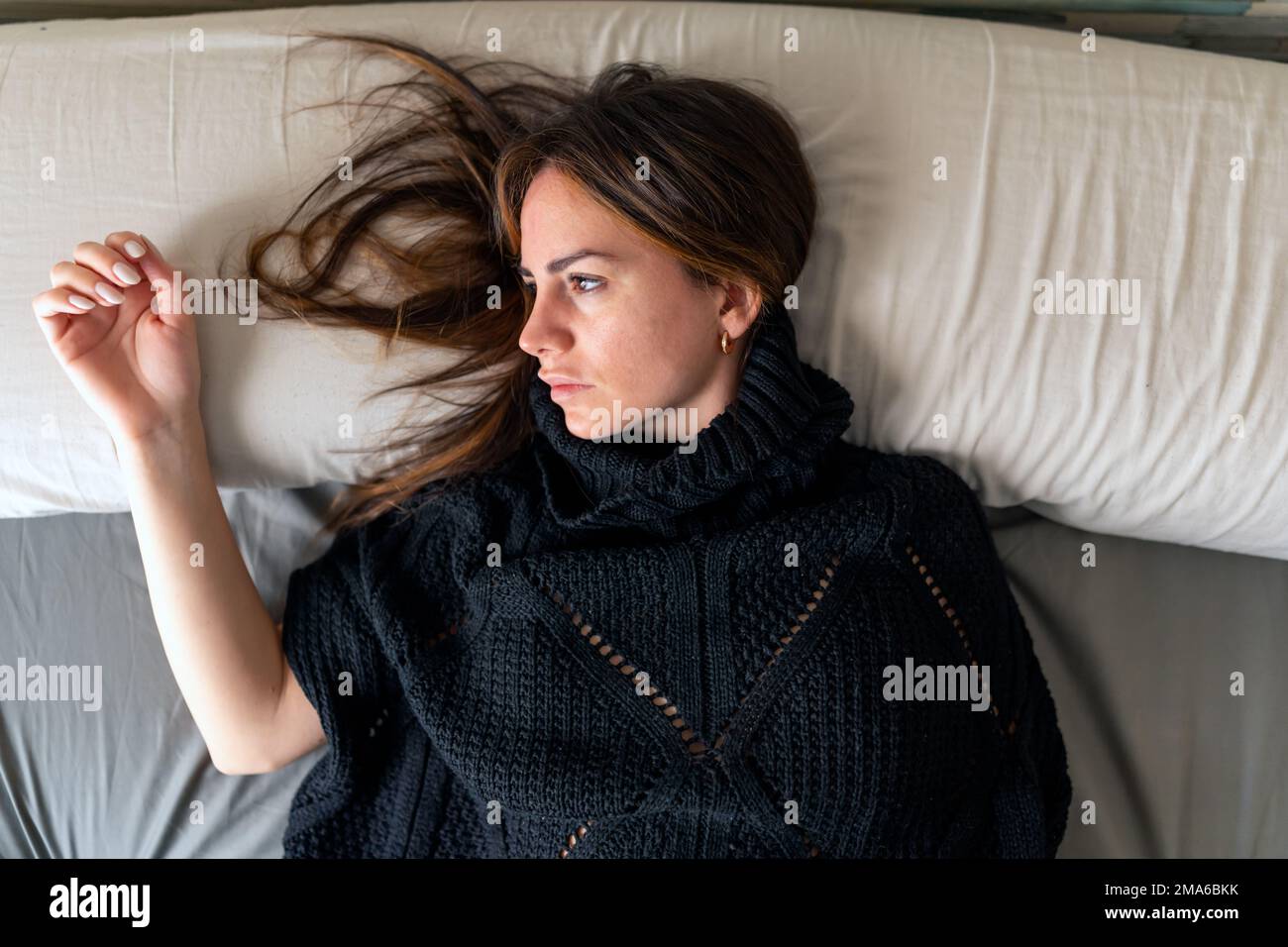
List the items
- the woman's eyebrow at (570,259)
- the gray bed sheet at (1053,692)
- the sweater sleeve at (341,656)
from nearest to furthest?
the woman's eyebrow at (570,259), the sweater sleeve at (341,656), the gray bed sheet at (1053,692)

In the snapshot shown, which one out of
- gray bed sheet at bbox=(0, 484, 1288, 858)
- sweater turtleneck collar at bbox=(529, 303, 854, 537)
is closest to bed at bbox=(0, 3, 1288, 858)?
gray bed sheet at bbox=(0, 484, 1288, 858)

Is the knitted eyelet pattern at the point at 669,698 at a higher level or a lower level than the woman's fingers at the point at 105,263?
lower

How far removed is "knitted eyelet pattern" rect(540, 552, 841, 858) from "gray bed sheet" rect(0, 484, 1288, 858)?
1.21 feet

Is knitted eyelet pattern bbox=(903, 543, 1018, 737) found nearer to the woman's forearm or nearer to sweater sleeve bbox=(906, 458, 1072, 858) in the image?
sweater sleeve bbox=(906, 458, 1072, 858)

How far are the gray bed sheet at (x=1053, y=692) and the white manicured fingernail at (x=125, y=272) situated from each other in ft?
1.01

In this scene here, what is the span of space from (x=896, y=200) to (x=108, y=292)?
854mm

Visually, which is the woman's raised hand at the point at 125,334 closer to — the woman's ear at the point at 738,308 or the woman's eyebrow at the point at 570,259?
the woman's eyebrow at the point at 570,259

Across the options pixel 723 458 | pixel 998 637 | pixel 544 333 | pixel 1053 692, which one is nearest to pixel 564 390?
pixel 544 333

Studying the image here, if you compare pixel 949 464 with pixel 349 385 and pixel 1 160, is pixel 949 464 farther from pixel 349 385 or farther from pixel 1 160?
pixel 1 160

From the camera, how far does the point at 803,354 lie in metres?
1.11

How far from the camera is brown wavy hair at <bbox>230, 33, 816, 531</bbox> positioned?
96 cm

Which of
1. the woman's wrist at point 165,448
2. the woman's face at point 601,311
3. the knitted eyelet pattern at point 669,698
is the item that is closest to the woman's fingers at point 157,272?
the woman's wrist at point 165,448

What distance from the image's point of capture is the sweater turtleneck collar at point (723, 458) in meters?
1.00

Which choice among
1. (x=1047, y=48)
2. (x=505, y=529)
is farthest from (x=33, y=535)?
(x=1047, y=48)
